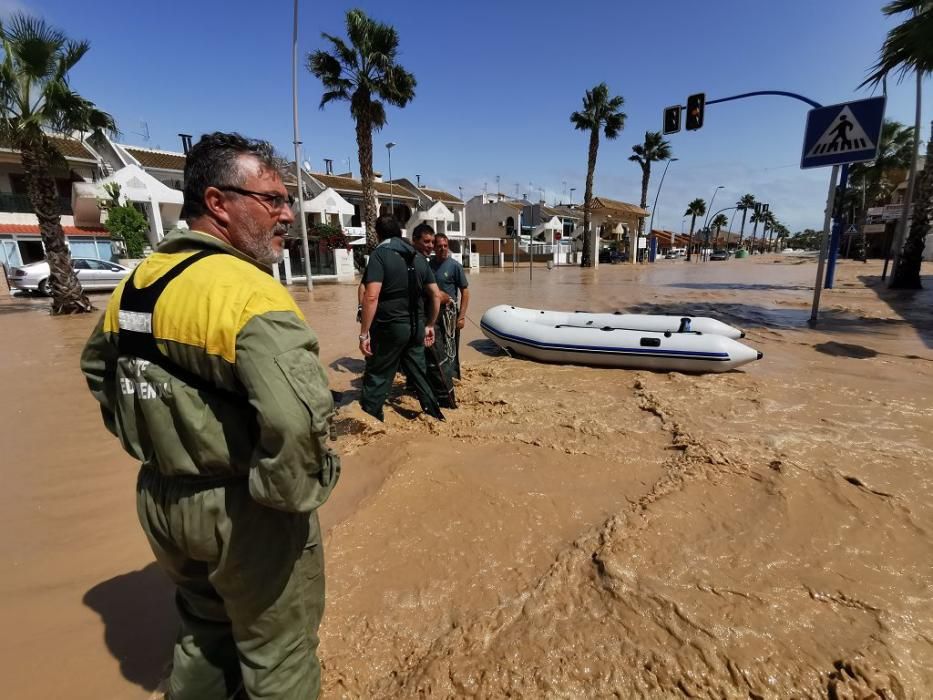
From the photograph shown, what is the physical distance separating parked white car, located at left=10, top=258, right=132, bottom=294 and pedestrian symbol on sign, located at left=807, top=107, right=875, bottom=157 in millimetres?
18144

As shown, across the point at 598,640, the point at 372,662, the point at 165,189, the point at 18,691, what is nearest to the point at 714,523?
the point at 598,640

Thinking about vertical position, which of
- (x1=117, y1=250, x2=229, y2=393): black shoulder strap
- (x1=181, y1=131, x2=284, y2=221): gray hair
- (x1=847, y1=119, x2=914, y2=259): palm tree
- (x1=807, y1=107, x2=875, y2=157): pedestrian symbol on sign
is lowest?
(x1=117, y1=250, x2=229, y2=393): black shoulder strap

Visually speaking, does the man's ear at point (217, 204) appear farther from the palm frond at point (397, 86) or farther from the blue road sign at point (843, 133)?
the palm frond at point (397, 86)

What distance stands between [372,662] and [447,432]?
7.91 feet

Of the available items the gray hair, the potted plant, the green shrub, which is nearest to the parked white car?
the potted plant

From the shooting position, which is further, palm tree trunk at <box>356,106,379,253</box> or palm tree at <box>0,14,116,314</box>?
palm tree trunk at <box>356,106,379,253</box>

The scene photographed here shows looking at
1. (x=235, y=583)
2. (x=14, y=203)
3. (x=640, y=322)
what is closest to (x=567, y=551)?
(x=235, y=583)

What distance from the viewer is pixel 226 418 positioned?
3.97ft

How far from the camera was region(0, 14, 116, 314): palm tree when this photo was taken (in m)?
9.75

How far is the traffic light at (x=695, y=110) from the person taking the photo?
12820mm

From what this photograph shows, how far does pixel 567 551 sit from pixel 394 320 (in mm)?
2379

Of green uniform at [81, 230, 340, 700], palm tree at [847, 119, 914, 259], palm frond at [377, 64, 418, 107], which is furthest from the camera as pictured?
palm tree at [847, 119, 914, 259]

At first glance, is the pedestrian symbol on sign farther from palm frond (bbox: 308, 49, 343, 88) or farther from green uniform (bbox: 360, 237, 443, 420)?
palm frond (bbox: 308, 49, 343, 88)

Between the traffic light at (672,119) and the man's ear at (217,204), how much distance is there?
1487 centimetres
